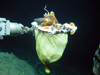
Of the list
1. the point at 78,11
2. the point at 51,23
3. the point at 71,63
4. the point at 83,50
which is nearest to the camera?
the point at 51,23

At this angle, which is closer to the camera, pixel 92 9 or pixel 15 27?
pixel 15 27

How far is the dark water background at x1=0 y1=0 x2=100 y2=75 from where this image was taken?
4.88 m

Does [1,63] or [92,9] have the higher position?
[92,9]

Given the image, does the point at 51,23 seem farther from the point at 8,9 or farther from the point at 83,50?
the point at 83,50

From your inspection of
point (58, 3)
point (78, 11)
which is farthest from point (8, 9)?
point (78, 11)

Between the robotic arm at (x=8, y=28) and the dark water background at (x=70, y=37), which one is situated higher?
the dark water background at (x=70, y=37)

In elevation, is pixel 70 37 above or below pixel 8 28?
above

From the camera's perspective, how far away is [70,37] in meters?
5.81

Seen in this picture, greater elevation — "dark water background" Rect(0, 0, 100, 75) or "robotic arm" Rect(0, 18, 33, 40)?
"dark water background" Rect(0, 0, 100, 75)

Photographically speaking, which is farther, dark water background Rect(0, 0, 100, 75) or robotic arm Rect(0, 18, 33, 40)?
dark water background Rect(0, 0, 100, 75)

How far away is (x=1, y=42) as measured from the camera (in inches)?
203

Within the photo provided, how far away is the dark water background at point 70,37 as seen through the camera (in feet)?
16.0

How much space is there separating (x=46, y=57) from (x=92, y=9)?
457 centimetres

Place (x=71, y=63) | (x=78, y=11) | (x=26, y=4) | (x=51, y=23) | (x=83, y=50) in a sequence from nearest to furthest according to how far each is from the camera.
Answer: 1. (x=51, y=23)
2. (x=26, y=4)
3. (x=78, y=11)
4. (x=71, y=63)
5. (x=83, y=50)
